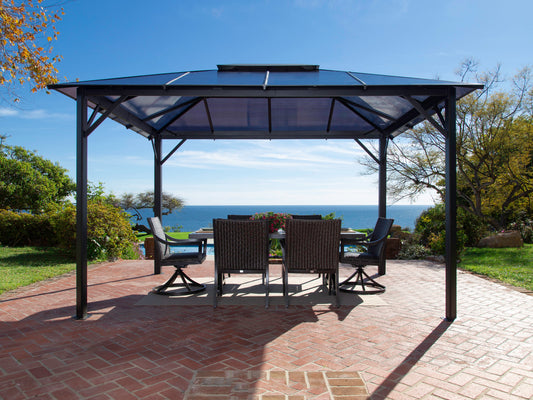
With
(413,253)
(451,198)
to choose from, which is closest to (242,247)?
(451,198)

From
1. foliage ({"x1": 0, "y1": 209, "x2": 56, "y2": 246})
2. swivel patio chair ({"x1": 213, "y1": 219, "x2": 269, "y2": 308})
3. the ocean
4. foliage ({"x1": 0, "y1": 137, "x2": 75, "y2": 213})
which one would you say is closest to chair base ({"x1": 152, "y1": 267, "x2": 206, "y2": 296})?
swivel patio chair ({"x1": 213, "y1": 219, "x2": 269, "y2": 308})

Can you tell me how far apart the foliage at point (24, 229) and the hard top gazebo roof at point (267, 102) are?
17.8 ft

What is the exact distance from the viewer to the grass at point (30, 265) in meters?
6.00

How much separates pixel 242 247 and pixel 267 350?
5.49ft

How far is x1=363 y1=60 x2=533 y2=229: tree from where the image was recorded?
11.8m

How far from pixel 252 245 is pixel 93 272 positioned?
3.97 m

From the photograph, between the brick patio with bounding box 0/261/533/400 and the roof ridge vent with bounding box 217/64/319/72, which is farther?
the roof ridge vent with bounding box 217/64/319/72

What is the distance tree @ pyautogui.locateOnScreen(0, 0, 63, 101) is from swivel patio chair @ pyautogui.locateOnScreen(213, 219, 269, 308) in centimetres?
393

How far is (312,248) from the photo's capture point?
183 inches

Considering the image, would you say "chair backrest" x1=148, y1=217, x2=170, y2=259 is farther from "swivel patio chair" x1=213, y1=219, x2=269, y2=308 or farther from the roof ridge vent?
the roof ridge vent

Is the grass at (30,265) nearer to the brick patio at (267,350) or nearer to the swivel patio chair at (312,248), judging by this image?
the brick patio at (267,350)

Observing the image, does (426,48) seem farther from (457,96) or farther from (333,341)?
(333,341)

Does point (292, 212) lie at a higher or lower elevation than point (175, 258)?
lower

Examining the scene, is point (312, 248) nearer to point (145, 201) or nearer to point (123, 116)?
point (123, 116)
